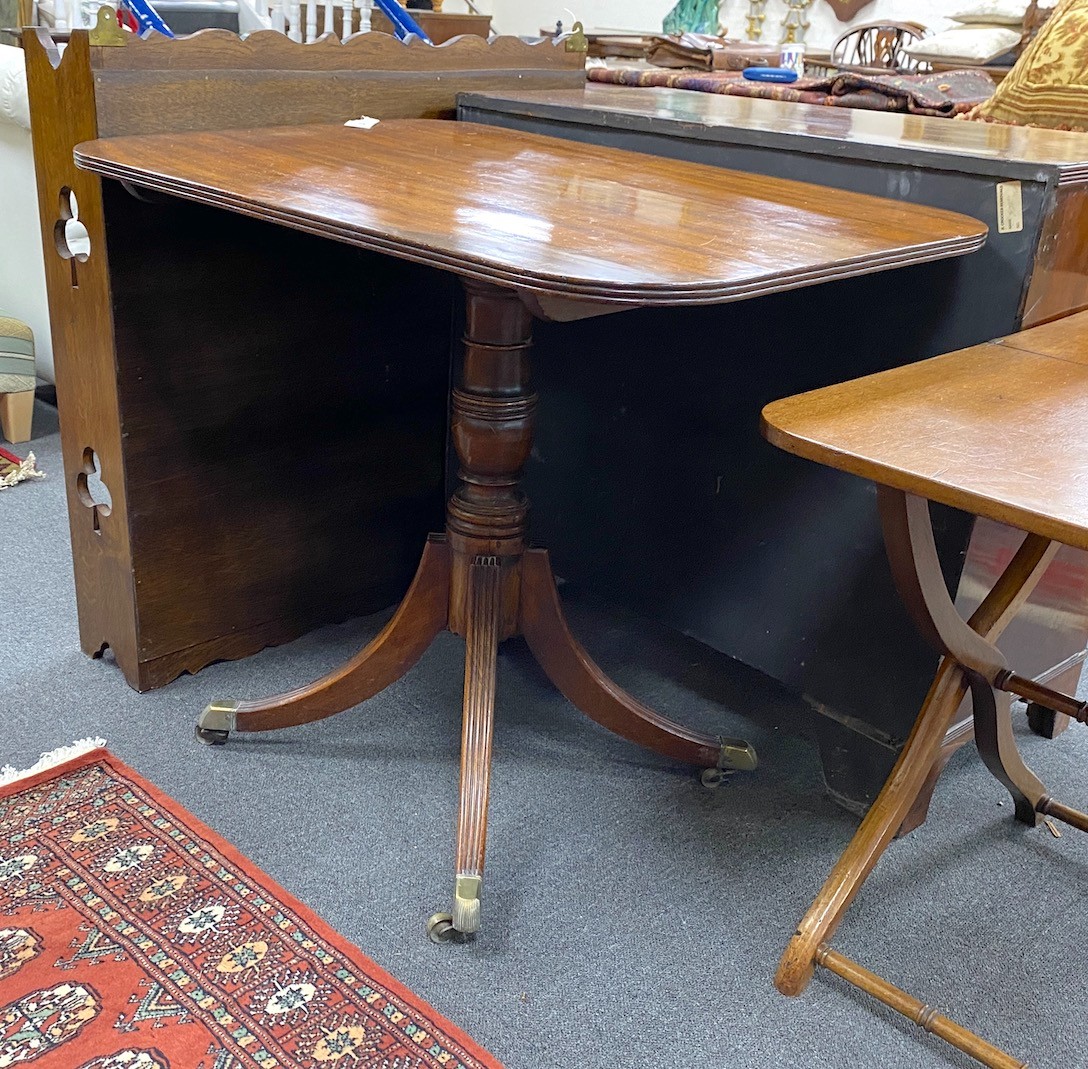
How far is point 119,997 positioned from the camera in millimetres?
1199

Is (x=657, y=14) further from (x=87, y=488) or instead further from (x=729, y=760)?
(x=729, y=760)

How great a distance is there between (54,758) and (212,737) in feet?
0.67

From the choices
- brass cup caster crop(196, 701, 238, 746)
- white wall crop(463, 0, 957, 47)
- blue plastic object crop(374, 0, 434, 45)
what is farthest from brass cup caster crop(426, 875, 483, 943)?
white wall crop(463, 0, 957, 47)

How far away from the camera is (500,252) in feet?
3.27

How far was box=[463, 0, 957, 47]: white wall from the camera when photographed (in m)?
5.75

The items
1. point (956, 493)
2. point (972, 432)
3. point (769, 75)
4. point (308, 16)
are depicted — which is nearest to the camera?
point (956, 493)

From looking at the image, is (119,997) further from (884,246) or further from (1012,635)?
(1012,635)

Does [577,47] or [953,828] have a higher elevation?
[577,47]

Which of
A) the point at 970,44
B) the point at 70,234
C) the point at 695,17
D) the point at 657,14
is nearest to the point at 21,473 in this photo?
the point at 70,234

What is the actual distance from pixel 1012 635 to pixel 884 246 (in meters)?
0.68

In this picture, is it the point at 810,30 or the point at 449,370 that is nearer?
the point at 449,370

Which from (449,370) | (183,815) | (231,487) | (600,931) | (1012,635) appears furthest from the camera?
(449,370)

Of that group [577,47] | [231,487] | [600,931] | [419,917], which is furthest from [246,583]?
[577,47]

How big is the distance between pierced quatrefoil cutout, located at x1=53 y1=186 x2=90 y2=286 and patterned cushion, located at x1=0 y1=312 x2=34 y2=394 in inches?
40.6
